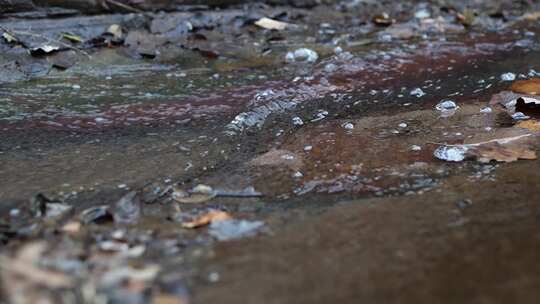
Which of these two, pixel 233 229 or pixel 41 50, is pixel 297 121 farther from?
pixel 41 50

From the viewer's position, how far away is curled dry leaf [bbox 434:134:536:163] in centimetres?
181

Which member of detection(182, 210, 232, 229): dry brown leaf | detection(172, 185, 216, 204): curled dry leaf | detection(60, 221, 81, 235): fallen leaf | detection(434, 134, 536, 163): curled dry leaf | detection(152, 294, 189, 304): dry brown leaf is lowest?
detection(434, 134, 536, 163): curled dry leaf

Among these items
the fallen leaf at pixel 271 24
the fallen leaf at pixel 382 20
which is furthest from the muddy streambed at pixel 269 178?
the fallen leaf at pixel 382 20

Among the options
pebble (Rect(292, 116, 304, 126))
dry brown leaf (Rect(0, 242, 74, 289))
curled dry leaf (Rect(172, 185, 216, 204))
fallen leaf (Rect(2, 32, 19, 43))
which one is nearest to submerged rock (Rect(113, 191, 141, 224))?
curled dry leaf (Rect(172, 185, 216, 204))

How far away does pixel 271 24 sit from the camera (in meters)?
3.64

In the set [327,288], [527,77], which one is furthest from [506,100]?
[327,288]

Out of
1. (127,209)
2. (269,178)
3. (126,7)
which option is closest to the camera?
(127,209)

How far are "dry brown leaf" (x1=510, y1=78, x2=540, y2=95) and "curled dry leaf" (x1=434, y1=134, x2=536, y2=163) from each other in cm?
58

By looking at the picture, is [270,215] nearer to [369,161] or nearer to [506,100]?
[369,161]

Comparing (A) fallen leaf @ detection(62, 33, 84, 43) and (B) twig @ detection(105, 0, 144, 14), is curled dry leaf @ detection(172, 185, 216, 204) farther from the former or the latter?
(B) twig @ detection(105, 0, 144, 14)

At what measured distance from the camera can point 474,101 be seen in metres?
2.41

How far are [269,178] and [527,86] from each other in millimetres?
1399

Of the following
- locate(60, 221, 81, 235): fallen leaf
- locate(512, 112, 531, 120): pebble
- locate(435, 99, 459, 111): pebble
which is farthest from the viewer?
locate(435, 99, 459, 111): pebble

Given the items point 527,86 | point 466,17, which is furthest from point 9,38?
point 466,17
